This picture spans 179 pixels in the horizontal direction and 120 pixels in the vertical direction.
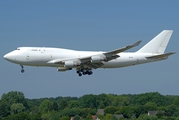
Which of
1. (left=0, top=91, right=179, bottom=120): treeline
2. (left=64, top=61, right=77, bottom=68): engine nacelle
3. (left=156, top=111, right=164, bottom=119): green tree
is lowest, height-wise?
(left=156, top=111, right=164, bottom=119): green tree

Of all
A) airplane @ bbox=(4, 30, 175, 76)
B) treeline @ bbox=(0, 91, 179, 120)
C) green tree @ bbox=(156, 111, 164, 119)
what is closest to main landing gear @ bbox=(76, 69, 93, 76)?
airplane @ bbox=(4, 30, 175, 76)

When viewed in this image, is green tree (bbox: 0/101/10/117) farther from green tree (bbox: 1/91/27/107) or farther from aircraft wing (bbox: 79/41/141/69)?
aircraft wing (bbox: 79/41/141/69)

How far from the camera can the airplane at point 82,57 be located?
68.3m

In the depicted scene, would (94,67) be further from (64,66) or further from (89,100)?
(89,100)

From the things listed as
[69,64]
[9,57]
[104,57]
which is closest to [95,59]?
[104,57]

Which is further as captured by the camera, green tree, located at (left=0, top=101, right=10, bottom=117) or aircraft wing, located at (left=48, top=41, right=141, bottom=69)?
green tree, located at (left=0, top=101, right=10, bottom=117)

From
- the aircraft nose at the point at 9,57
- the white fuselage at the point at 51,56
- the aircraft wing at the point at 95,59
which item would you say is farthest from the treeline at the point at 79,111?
the aircraft nose at the point at 9,57

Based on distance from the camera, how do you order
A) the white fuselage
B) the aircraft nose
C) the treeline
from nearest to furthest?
the white fuselage
the aircraft nose
the treeline

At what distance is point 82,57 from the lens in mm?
70062

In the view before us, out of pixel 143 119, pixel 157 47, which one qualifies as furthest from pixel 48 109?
pixel 157 47

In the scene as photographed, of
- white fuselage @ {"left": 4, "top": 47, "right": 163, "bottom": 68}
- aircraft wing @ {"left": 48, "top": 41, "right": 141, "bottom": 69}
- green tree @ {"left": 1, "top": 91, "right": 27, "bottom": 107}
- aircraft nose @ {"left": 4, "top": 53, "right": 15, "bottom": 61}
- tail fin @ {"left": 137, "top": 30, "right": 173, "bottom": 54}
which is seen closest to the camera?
white fuselage @ {"left": 4, "top": 47, "right": 163, "bottom": 68}

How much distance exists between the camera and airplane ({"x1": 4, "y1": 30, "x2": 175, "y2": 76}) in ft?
224

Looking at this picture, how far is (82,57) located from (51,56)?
439 cm

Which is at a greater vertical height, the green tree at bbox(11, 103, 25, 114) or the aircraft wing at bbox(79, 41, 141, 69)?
the aircraft wing at bbox(79, 41, 141, 69)
